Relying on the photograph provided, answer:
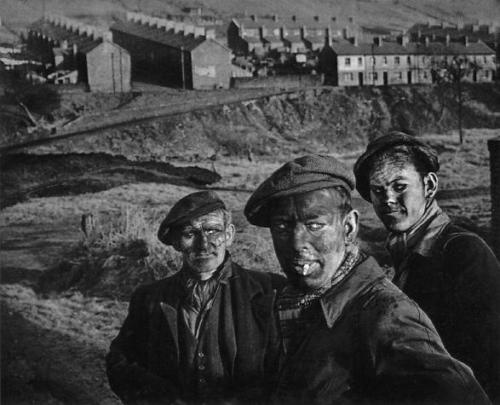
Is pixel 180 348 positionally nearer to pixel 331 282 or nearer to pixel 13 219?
pixel 331 282

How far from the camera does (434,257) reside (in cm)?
337

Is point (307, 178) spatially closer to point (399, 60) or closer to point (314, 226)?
point (314, 226)

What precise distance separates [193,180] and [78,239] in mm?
831

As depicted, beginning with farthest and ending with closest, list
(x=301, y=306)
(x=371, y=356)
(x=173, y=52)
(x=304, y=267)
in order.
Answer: (x=173, y=52), (x=304, y=267), (x=301, y=306), (x=371, y=356)

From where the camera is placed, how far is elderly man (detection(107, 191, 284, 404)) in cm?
346

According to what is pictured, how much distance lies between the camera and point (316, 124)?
486 cm

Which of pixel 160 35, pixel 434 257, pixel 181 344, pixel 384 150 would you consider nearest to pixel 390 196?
pixel 384 150

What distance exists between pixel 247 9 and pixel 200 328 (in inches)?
95.9

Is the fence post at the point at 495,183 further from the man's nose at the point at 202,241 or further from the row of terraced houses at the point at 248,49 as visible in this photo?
the man's nose at the point at 202,241

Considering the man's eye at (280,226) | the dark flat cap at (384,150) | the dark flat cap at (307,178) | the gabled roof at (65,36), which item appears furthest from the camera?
the gabled roof at (65,36)

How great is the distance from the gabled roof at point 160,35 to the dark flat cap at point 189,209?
1.37m

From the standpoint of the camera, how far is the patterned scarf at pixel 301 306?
9.10ft

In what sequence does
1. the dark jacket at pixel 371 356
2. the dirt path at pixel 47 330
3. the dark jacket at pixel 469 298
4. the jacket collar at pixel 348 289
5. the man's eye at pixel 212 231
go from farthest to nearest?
1. the dirt path at pixel 47 330
2. the man's eye at pixel 212 231
3. the dark jacket at pixel 469 298
4. the jacket collar at pixel 348 289
5. the dark jacket at pixel 371 356

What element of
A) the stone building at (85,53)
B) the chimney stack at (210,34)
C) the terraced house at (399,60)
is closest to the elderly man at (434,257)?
the terraced house at (399,60)
